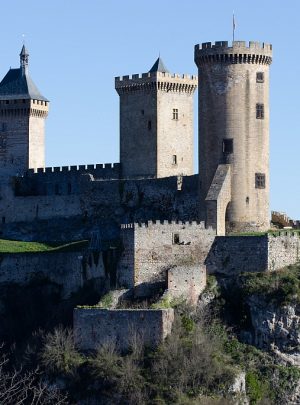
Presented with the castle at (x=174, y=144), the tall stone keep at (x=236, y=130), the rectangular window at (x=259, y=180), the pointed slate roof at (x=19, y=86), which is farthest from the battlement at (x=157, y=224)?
the pointed slate roof at (x=19, y=86)

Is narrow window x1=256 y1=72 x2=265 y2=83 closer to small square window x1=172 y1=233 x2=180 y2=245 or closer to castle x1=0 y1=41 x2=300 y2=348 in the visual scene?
castle x1=0 y1=41 x2=300 y2=348

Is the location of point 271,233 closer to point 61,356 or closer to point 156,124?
point 61,356

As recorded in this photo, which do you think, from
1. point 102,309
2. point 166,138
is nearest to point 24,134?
point 166,138

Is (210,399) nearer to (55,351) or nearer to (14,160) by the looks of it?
(55,351)

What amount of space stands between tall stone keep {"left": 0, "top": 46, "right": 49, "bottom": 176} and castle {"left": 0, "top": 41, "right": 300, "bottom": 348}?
5 centimetres

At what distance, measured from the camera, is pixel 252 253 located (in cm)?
8538

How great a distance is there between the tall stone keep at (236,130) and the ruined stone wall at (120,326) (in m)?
9.28

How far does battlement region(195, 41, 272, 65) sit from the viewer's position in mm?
89938

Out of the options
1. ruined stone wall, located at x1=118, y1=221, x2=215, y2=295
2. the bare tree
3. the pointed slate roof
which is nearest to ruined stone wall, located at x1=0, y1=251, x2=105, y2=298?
ruined stone wall, located at x1=118, y1=221, x2=215, y2=295

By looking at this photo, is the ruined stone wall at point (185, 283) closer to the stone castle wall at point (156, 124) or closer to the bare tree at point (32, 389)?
the bare tree at point (32, 389)

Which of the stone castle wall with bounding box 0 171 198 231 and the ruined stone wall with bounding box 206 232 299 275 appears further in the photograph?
the stone castle wall with bounding box 0 171 198 231

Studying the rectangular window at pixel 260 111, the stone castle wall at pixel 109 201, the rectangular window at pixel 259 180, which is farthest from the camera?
the stone castle wall at pixel 109 201

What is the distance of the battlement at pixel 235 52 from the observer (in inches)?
3541

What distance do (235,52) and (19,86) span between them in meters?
18.8
